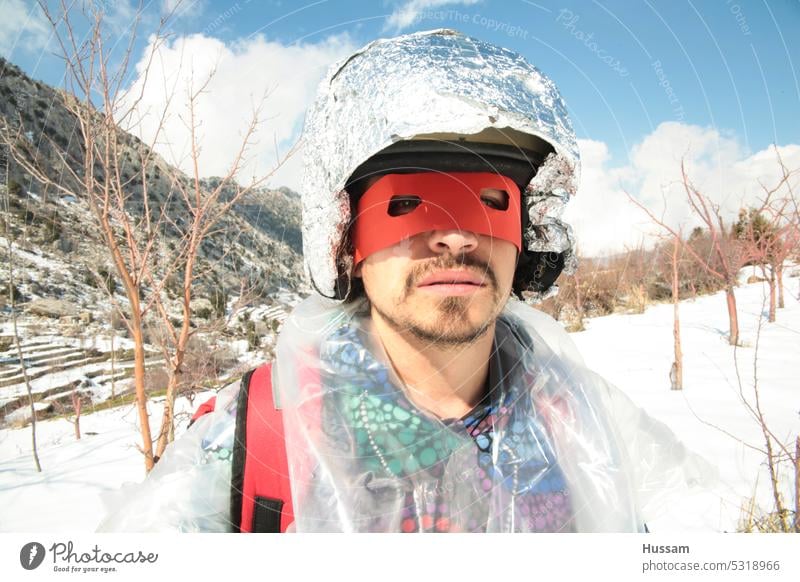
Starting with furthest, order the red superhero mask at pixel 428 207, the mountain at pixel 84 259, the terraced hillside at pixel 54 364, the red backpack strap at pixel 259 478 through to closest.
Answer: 1. the terraced hillside at pixel 54 364
2. the mountain at pixel 84 259
3. the red superhero mask at pixel 428 207
4. the red backpack strap at pixel 259 478

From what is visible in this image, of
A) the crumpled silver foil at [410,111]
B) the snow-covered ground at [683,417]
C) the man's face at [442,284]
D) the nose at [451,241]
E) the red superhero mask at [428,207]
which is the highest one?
the crumpled silver foil at [410,111]

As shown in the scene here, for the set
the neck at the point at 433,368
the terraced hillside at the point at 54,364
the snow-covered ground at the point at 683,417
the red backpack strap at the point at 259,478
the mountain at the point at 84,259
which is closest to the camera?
the red backpack strap at the point at 259,478

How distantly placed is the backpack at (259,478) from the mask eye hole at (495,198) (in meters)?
0.61

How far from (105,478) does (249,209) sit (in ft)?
8.65

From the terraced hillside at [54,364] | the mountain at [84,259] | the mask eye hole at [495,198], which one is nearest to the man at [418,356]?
the mask eye hole at [495,198]

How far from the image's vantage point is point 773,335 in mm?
2631

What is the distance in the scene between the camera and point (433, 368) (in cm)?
95

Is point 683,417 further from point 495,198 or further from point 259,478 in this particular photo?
point 259,478

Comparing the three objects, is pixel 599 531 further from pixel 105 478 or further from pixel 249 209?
pixel 105 478

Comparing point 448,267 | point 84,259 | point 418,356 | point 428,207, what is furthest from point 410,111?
point 84,259

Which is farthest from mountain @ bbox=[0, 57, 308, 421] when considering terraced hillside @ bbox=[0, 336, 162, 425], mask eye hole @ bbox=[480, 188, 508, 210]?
mask eye hole @ bbox=[480, 188, 508, 210]

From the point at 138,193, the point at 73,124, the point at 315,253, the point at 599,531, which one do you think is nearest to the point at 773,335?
the point at 599,531

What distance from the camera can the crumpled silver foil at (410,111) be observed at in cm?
75

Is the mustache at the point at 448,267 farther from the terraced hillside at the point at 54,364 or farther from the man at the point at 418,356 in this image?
the terraced hillside at the point at 54,364
